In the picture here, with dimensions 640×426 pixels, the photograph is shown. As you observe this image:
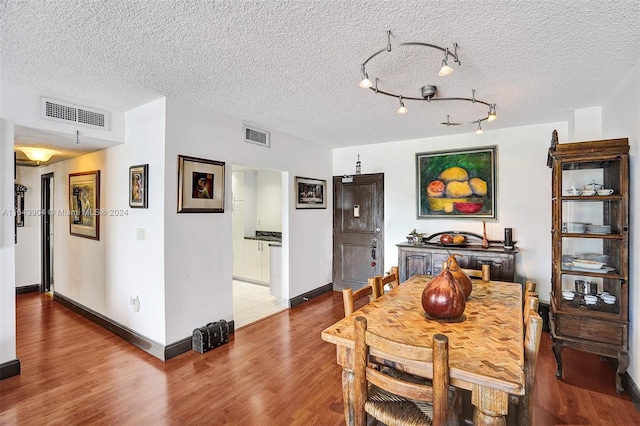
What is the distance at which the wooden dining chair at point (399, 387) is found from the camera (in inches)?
45.9

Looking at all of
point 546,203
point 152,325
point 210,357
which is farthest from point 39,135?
point 546,203

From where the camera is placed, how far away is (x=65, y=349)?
10.1ft

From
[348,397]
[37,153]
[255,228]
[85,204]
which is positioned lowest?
[348,397]

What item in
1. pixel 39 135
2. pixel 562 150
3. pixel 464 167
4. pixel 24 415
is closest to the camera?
pixel 24 415

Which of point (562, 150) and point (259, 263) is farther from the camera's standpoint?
point (259, 263)

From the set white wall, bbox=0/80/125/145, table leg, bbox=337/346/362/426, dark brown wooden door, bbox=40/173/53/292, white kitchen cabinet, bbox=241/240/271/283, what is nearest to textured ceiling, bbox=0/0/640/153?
white wall, bbox=0/80/125/145

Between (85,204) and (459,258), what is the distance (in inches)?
189

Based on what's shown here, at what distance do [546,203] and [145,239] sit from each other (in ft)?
15.2

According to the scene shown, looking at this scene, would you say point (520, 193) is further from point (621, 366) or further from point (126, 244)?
point (126, 244)

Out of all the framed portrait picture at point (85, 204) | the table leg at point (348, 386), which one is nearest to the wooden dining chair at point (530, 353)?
the table leg at point (348, 386)

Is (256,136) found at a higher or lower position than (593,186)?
higher

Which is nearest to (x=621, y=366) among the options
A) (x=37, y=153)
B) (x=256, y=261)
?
(x=256, y=261)

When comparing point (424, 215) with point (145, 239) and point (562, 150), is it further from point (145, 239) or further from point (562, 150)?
point (145, 239)

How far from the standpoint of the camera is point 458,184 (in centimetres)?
430
